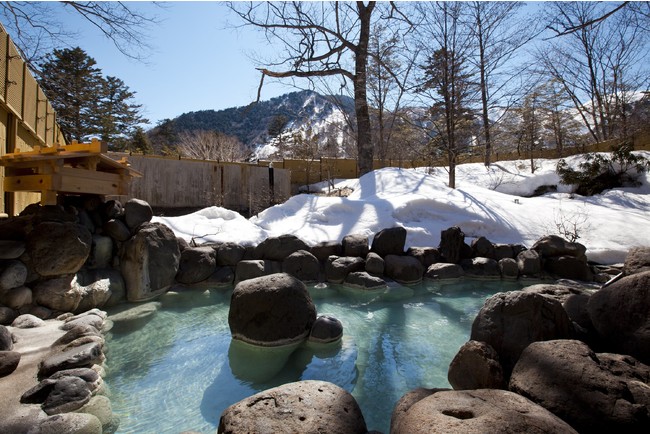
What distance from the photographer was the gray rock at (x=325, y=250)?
23.0 feet

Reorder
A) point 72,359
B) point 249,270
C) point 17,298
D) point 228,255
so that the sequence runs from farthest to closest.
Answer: point 228,255 → point 249,270 → point 17,298 → point 72,359

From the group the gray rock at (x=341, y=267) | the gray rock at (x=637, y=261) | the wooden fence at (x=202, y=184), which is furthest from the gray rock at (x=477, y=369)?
the wooden fence at (x=202, y=184)

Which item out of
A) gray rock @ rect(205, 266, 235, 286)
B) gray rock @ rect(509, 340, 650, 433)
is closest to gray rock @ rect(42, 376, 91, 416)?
gray rock @ rect(509, 340, 650, 433)

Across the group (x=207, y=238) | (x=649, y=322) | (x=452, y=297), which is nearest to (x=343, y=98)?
(x=207, y=238)

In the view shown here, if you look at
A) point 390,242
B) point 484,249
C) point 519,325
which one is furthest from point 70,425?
point 484,249

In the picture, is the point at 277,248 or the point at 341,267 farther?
the point at 277,248

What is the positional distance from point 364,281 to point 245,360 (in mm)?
3128

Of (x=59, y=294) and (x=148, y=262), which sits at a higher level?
(x=148, y=262)

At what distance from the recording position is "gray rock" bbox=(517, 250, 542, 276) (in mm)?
6980

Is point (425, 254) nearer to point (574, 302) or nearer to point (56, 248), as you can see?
point (574, 302)

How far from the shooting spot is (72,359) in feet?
9.98

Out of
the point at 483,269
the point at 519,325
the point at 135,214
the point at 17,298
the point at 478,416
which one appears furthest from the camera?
the point at 483,269

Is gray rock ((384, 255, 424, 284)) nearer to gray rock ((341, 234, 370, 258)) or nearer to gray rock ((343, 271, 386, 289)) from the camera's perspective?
gray rock ((343, 271, 386, 289))

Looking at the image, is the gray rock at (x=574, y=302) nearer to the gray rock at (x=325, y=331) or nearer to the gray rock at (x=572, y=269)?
the gray rock at (x=325, y=331)
